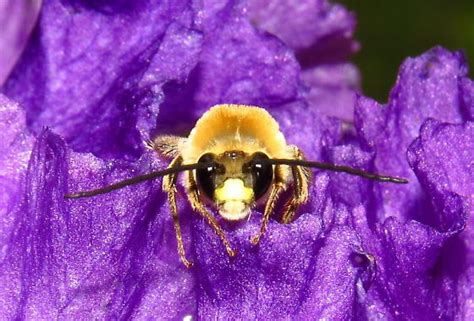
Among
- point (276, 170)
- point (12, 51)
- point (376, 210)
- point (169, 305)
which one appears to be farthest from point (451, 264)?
point (12, 51)

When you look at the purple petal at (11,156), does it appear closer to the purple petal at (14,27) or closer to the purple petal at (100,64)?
the purple petal at (100,64)

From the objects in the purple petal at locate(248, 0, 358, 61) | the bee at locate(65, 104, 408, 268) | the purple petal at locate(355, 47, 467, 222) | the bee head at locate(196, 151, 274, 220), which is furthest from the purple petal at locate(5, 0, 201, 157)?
the purple petal at locate(248, 0, 358, 61)

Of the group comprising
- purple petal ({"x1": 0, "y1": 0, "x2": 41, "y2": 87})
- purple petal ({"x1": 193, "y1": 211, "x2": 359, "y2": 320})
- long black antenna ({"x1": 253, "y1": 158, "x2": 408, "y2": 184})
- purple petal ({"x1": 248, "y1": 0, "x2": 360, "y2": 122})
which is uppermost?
purple petal ({"x1": 248, "y1": 0, "x2": 360, "y2": 122})

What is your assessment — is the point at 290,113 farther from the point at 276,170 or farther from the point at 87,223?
the point at 87,223

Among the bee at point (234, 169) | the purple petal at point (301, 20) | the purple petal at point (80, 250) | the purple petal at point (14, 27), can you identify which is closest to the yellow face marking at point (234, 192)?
the bee at point (234, 169)

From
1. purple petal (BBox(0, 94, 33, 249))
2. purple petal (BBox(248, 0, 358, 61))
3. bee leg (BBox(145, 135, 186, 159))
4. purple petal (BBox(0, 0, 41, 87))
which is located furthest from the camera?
purple petal (BBox(248, 0, 358, 61))

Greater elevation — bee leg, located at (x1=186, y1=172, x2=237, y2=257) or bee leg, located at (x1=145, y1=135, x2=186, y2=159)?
bee leg, located at (x1=145, y1=135, x2=186, y2=159)

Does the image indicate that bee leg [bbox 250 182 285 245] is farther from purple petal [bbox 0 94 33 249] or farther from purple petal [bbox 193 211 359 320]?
purple petal [bbox 0 94 33 249]

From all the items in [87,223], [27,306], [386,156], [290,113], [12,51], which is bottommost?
[27,306]
